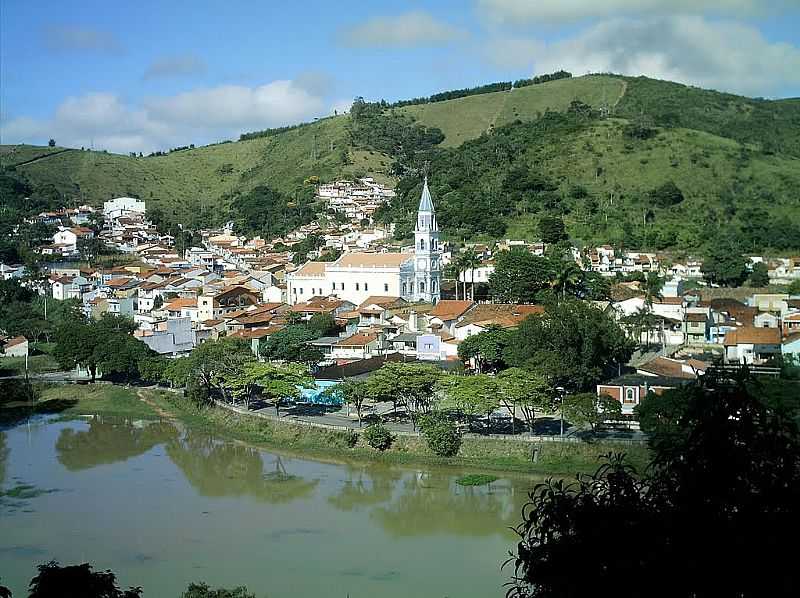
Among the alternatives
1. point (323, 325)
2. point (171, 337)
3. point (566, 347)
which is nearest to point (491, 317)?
point (323, 325)

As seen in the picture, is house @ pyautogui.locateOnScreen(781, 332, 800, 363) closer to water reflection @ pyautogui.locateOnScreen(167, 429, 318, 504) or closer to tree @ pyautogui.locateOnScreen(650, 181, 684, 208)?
water reflection @ pyautogui.locateOnScreen(167, 429, 318, 504)

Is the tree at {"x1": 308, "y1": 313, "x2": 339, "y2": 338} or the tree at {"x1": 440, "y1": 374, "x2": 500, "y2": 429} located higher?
the tree at {"x1": 308, "y1": 313, "x2": 339, "y2": 338}

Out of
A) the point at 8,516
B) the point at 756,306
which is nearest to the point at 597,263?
the point at 756,306

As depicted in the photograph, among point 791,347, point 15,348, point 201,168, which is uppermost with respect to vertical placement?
point 201,168

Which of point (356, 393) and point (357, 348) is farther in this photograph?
point (357, 348)

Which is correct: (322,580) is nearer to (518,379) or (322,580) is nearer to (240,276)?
(518,379)

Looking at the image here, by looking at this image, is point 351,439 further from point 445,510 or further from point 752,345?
point 752,345

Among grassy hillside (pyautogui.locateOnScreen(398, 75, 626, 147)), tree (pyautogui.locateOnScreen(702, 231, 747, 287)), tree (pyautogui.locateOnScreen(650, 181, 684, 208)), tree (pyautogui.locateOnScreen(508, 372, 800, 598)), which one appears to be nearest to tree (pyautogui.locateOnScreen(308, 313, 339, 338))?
tree (pyautogui.locateOnScreen(702, 231, 747, 287))
